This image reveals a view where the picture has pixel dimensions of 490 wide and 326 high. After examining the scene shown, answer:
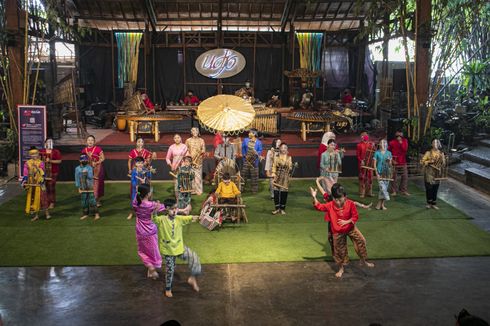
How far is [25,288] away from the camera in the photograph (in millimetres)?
7051

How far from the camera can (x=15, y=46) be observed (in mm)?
13086

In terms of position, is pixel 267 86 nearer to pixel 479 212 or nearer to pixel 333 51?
pixel 333 51

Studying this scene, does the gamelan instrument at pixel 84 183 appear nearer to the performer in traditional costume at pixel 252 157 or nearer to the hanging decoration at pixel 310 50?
the performer in traditional costume at pixel 252 157

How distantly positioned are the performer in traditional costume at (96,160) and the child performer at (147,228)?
3.67 m

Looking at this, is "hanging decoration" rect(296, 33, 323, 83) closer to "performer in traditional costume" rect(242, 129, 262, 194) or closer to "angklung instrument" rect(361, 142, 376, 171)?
"performer in traditional costume" rect(242, 129, 262, 194)

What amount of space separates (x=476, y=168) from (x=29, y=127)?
11.3 m

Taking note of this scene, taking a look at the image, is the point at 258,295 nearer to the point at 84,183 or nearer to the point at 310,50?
the point at 84,183

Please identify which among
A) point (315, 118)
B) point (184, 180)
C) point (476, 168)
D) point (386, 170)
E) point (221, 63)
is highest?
point (221, 63)

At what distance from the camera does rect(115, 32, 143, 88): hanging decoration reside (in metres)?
20.6

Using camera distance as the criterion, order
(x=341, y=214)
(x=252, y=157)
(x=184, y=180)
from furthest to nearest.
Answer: (x=252, y=157), (x=184, y=180), (x=341, y=214)

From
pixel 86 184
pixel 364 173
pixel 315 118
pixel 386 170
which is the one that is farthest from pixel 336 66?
pixel 86 184

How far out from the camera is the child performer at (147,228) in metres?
6.93

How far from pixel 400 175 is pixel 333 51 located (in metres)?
10.9

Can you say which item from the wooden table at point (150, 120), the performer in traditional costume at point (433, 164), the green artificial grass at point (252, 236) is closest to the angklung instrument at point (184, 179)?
the green artificial grass at point (252, 236)
